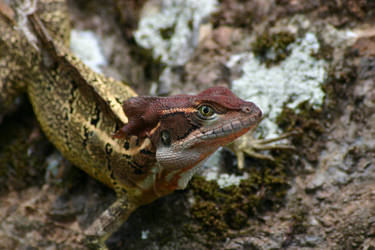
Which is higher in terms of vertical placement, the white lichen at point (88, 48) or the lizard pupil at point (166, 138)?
the white lichen at point (88, 48)

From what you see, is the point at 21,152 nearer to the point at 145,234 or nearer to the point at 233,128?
the point at 145,234

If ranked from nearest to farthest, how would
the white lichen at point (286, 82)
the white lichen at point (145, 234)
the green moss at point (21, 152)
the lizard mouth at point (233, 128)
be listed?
the lizard mouth at point (233, 128), the white lichen at point (145, 234), the white lichen at point (286, 82), the green moss at point (21, 152)

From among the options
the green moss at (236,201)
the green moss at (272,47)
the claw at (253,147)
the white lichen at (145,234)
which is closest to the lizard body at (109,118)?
the white lichen at (145,234)

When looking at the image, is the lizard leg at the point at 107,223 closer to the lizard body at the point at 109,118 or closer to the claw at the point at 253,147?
the lizard body at the point at 109,118

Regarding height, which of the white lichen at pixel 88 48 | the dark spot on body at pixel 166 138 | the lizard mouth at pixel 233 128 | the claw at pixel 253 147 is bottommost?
the claw at pixel 253 147

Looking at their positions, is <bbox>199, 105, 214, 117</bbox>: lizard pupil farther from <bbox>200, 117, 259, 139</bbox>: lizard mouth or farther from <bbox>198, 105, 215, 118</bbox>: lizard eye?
<bbox>200, 117, 259, 139</bbox>: lizard mouth

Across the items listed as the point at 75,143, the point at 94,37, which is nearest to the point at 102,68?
the point at 94,37

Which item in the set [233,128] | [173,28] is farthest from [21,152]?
[233,128]

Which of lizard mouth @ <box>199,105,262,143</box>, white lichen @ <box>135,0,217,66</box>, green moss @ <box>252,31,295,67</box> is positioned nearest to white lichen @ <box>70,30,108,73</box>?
white lichen @ <box>135,0,217,66</box>
